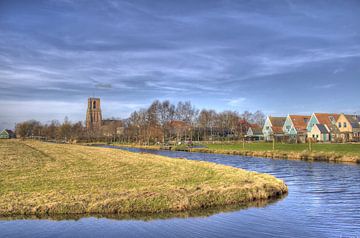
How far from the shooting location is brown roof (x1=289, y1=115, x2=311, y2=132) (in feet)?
273

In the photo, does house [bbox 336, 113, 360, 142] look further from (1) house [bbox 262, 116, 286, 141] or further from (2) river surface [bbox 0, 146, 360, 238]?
(2) river surface [bbox 0, 146, 360, 238]

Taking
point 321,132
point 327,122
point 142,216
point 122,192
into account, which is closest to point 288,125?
point 327,122

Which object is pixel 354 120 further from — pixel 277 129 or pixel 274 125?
pixel 274 125

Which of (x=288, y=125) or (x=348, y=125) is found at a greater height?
(x=288, y=125)

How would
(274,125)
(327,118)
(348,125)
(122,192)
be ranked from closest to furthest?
(122,192) < (348,125) < (327,118) < (274,125)

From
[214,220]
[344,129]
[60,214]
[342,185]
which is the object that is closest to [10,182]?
[60,214]

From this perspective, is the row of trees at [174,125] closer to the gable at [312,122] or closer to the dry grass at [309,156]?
the gable at [312,122]

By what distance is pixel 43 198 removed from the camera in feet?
46.1

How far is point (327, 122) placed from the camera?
252ft

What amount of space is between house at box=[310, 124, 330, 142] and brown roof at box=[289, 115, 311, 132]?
843 centimetres

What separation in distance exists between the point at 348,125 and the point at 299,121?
12465 mm

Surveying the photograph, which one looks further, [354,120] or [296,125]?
[296,125]

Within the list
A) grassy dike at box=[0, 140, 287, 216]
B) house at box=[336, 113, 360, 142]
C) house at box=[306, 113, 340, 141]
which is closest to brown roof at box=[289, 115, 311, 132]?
house at box=[306, 113, 340, 141]

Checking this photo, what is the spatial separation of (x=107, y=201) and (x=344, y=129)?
238 feet
